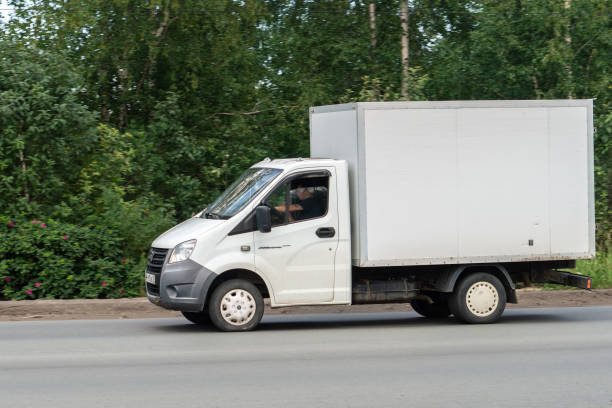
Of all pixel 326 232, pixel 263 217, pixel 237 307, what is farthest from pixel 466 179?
pixel 237 307

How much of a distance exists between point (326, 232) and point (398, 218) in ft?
3.01

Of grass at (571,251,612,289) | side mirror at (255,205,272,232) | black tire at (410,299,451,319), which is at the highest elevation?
side mirror at (255,205,272,232)

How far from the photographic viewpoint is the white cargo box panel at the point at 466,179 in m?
11.5

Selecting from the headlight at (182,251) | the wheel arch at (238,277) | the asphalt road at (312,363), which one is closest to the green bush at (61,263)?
the asphalt road at (312,363)

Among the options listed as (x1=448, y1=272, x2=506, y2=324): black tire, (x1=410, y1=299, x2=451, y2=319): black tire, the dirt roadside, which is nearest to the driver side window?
the dirt roadside

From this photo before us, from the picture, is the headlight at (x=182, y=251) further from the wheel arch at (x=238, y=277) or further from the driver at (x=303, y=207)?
the driver at (x=303, y=207)

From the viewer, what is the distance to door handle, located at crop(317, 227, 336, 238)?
11406 mm

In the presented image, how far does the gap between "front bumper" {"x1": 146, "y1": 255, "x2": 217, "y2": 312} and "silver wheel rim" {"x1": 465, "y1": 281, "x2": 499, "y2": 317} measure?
340cm

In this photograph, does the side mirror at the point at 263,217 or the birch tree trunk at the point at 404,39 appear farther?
the birch tree trunk at the point at 404,39

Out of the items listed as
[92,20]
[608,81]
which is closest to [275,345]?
[92,20]

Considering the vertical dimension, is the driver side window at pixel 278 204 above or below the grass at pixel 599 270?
above

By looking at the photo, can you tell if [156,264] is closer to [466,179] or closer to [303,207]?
[303,207]

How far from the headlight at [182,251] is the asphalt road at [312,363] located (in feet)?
3.07

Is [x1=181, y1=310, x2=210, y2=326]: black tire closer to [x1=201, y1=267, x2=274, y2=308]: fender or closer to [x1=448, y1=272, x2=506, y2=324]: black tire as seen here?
[x1=201, y1=267, x2=274, y2=308]: fender
